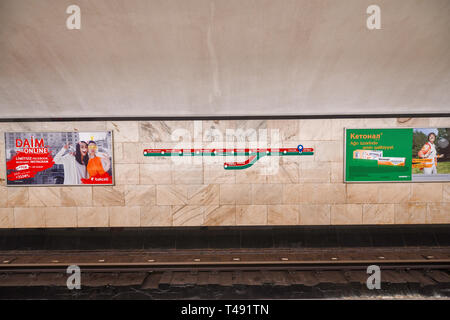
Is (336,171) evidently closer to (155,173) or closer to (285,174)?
(285,174)

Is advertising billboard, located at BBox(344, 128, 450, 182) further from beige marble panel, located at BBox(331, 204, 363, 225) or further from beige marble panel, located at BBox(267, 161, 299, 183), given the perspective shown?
beige marble panel, located at BBox(267, 161, 299, 183)

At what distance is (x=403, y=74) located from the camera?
15.0 feet

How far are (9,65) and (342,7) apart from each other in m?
5.83

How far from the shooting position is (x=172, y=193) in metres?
5.27

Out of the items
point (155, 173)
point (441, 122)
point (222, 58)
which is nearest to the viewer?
point (222, 58)

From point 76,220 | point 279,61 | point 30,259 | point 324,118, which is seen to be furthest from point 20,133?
point 324,118

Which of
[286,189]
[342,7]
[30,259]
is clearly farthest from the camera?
[286,189]

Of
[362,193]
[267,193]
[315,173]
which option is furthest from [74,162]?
[362,193]

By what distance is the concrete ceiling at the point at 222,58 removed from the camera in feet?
12.0

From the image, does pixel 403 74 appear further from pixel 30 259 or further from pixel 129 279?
pixel 30 259

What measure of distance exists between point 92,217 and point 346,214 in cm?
569

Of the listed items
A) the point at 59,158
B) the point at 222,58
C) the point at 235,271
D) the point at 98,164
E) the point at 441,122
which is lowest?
the point at 235,271

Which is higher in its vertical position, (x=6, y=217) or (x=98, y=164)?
(x=98, y=164)

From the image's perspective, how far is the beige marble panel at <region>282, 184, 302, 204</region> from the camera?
5.26 m
